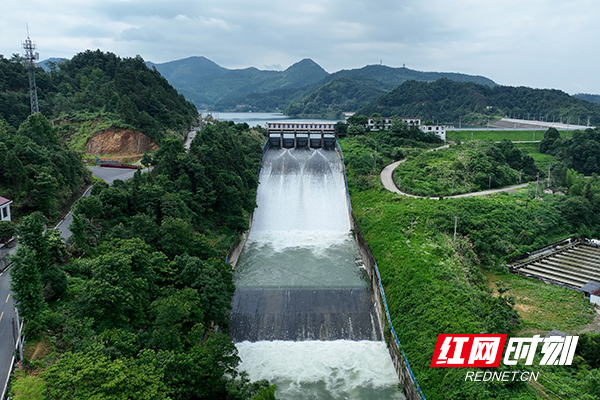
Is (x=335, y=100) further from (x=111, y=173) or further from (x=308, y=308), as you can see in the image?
(x=308, y=308)

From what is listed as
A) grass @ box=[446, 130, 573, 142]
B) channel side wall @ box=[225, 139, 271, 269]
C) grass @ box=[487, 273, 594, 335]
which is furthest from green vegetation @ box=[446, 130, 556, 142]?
channel side wall @ box=[225, 139, 271, 269]

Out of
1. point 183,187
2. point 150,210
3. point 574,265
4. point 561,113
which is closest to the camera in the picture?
point 150,210

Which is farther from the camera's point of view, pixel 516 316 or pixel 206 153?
pixel 206 153

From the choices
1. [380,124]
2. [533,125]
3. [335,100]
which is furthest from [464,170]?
[335,100]

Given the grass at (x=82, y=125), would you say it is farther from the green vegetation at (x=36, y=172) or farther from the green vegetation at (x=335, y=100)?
the green vegetation at (x=335, y=100)

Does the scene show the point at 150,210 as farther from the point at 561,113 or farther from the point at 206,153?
the point at 561,113

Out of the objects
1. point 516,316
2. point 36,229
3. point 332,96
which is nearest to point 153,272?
point 36,229
